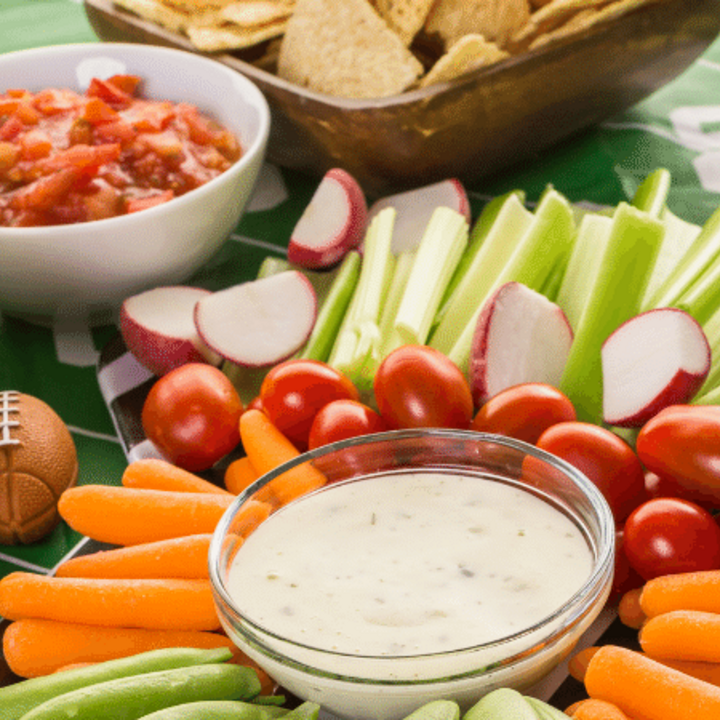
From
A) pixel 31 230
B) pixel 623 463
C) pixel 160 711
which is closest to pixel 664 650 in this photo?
pixel 623 463

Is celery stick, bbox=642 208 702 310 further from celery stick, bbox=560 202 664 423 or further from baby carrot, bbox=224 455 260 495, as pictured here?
baby carrot, bbox=224 455 260 495

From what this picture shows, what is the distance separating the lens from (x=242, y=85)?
236cm

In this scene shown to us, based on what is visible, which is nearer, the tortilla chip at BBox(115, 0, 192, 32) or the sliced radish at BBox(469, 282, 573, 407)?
the sliced radish at BBox(469, 282, 573, 407)

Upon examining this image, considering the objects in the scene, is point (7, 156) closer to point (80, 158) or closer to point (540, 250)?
point (80, 158)

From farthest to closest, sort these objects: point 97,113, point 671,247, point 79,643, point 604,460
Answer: point 97,113 < point 671,247 < point 604,460 < point 79,643

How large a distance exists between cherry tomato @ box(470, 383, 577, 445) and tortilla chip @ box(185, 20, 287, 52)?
1348 millimetres

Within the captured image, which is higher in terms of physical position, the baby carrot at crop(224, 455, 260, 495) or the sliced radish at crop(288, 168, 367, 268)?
the sliced radish at crop(288, 168, 367, 268)

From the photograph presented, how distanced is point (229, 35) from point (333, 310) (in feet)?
2.97

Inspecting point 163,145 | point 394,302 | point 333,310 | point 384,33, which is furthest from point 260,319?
point 384,33

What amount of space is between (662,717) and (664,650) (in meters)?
0.11

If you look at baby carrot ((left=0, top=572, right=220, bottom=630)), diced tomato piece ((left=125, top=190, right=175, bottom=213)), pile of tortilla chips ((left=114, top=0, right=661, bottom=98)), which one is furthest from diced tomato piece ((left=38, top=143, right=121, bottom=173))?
baby carrot ((left=0, top=572, right=220, bottom=630))

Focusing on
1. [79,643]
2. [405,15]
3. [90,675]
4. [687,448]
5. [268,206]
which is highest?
[405,15]

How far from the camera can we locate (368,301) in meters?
1.99

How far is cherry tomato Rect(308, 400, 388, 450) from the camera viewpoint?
1.62m
